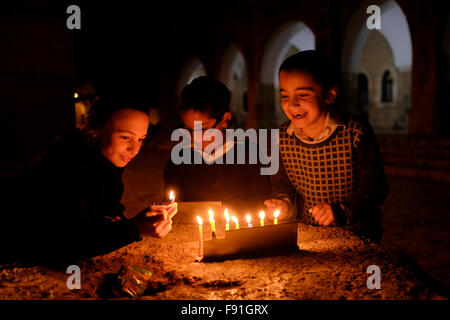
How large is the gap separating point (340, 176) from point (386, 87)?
21666 mm

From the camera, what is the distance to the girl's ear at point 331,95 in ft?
7.06

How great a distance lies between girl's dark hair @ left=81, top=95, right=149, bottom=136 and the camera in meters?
1.88

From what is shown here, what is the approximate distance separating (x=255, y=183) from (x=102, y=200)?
146 centimetres

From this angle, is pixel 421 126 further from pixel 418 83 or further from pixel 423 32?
pixel 423 32

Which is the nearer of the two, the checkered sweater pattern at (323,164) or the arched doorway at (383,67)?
the checkered sweater pattern at (323,164)

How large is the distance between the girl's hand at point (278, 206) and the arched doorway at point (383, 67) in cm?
1289

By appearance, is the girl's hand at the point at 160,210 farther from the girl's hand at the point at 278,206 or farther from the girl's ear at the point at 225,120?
the girl's ear at the point at 225,120

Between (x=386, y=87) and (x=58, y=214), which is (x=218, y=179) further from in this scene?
(x=386, y=87)

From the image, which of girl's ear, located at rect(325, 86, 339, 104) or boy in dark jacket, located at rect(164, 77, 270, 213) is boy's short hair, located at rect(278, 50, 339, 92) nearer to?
girl's ear, located at rect(325, 86, 339, 104)

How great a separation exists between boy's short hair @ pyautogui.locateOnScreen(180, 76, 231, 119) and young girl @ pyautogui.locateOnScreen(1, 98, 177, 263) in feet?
2.47

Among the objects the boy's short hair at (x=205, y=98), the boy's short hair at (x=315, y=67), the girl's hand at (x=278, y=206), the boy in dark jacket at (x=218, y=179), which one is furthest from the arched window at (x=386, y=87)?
the girl's hand at (x=278, y=206)

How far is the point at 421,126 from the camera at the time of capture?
1159 centimetres

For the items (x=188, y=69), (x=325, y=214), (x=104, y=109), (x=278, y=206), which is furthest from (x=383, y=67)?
(x=104, y=109)
